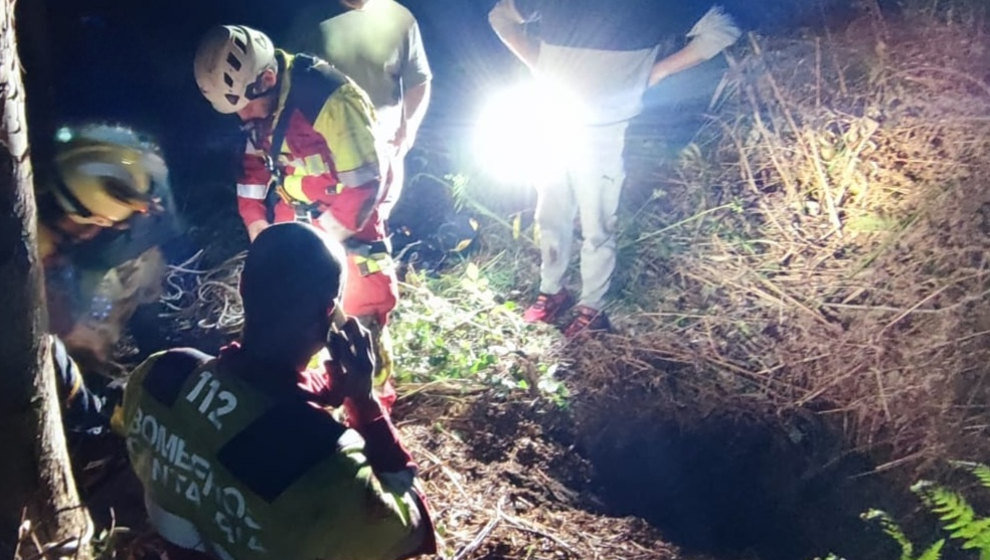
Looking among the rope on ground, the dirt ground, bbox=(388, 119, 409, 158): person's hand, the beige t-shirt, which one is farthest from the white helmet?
the rope on ground

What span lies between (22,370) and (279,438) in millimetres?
824

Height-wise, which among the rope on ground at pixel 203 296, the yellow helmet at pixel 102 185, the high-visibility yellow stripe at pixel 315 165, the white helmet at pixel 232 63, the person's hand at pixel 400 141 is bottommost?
the rope on ground at pixel 203 296

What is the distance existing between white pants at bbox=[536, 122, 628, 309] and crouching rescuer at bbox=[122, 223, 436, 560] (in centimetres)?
251

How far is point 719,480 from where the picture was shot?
408 centimetres

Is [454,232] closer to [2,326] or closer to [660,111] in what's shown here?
[660,111]

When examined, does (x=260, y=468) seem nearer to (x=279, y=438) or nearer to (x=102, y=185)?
(x=279, y=438)

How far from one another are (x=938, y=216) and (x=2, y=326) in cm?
406

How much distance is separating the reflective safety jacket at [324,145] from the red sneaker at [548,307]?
1.68 metres

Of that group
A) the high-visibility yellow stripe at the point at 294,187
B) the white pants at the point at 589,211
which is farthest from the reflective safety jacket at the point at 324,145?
the white pants at the point at 589,211

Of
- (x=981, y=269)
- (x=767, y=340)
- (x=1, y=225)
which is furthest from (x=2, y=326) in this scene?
(x=981, y=269)

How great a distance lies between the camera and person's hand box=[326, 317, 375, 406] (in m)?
2.10

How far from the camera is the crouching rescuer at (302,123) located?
10.5ft

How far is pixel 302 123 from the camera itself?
3.29 metres

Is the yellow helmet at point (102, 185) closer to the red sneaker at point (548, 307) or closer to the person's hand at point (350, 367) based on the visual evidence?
the red sneaker at point (548, 307)
